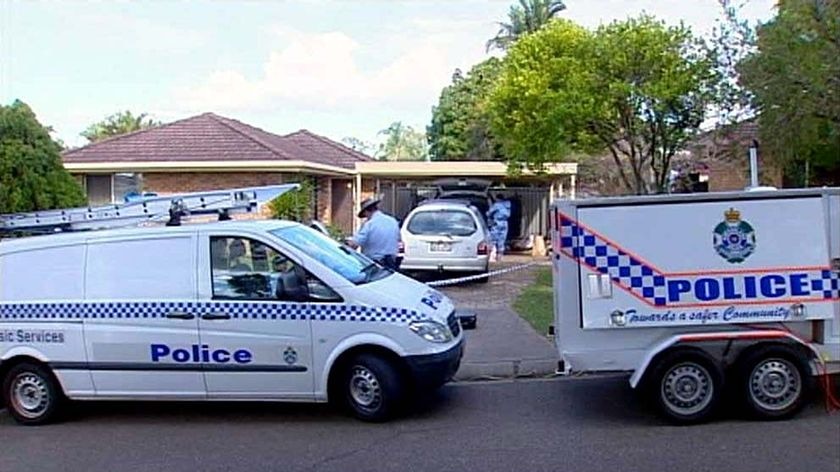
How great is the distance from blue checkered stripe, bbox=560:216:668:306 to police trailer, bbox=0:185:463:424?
4.71ft

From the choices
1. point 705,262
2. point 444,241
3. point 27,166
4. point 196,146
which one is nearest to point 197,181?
point 196,146

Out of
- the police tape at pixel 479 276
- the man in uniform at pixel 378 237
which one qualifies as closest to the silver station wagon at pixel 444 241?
the police tape at pixel 479 276

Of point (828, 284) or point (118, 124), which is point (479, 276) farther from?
point (118, 124)

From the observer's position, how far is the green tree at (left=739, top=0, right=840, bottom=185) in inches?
460

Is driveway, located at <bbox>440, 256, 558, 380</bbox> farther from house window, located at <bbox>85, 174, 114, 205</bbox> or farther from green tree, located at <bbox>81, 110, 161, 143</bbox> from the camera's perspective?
green tree, located at <bbox>81, 110, 161, 143</bbox>

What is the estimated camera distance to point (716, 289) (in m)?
7.06

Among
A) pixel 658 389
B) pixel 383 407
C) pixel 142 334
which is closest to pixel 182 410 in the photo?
pixel 142 334

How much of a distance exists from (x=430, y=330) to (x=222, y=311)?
1.80m

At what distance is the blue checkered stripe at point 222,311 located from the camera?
7402 mm

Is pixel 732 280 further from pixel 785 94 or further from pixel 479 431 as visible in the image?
pixel 785 94

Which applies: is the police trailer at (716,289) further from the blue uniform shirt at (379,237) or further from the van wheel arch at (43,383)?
the blue uniform shirt at (379,237)

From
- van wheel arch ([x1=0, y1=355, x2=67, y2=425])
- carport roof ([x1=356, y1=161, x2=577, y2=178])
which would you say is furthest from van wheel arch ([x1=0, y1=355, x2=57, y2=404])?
carport roof ([x1=356, y1=161, x2=577, y2=178])

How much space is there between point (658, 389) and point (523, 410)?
4.11 feet

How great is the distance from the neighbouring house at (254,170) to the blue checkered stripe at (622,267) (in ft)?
49.7
